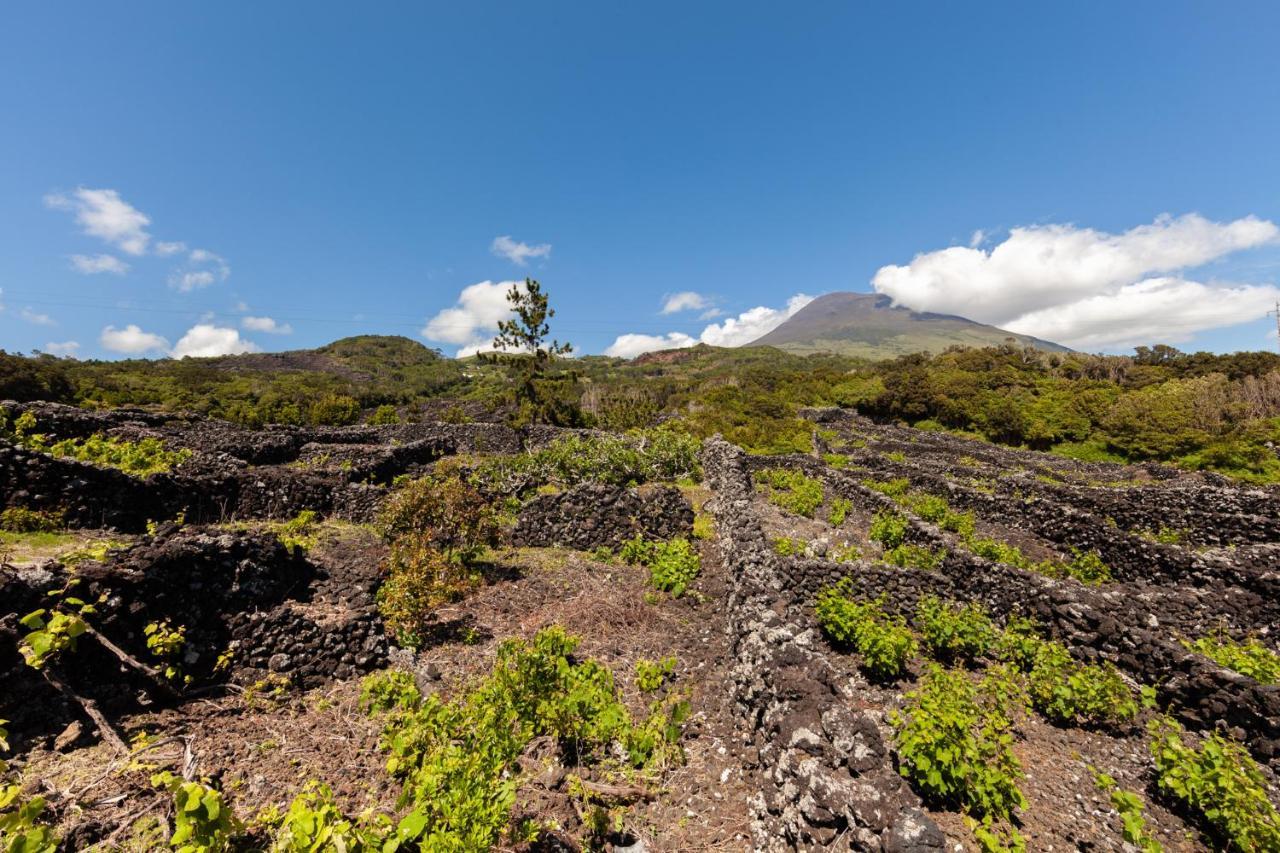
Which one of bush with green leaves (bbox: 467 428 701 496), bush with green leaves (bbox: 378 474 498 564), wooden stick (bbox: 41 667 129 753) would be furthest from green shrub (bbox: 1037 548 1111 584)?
wooden stick (bbox: 41 667 129 753)

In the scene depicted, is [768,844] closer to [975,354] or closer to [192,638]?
[192,638]

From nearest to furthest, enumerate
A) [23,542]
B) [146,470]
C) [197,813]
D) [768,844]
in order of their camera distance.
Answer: [197,813] < [768,844] < [23,542] < [146,470]

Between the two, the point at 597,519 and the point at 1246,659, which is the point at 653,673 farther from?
the point at 1246,659

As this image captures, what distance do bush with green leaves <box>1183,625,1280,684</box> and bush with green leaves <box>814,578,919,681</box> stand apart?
4.18 metres

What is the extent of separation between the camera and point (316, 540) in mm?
11727

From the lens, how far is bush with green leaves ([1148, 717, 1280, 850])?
4.43 metres

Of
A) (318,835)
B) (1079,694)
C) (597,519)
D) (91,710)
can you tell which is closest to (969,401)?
(597,519)

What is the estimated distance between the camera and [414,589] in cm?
866

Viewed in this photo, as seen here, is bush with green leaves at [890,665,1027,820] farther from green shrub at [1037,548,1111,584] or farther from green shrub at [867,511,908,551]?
green shrub at [1037,548,1111,584]

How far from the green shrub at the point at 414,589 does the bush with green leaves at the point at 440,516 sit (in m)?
1.21

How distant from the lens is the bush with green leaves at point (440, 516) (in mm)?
11359

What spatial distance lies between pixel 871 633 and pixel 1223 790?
12.4 feet

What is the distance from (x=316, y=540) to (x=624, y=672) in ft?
29.2

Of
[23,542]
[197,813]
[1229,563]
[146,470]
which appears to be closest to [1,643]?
[197,813]
